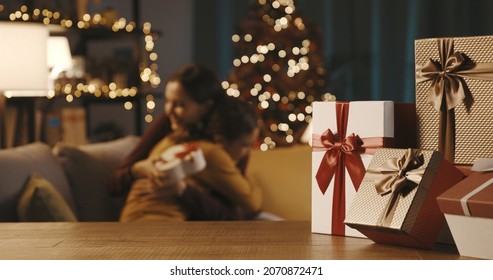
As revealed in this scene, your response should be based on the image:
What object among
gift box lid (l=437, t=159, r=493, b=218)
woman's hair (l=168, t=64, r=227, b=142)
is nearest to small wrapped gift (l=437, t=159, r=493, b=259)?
gift box lid (l=437, t=159, r=493, b=218)

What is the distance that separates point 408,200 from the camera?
3.05ft

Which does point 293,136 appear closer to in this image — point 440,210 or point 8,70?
point 8,70

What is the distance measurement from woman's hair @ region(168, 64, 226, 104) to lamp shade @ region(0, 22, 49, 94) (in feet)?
1.76

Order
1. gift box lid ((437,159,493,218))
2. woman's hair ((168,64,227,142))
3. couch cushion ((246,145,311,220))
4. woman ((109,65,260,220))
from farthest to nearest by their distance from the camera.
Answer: couch cushion ((246,145,311,220)) < woman's hair ((168,64,227,142)) < woman ((109,65,260,220)) < gift box lid ((437,159,493,218))

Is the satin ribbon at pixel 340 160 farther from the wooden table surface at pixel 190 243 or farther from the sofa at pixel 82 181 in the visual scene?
the sofa at pixel 82 181

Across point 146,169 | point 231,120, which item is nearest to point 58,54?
point 231,120

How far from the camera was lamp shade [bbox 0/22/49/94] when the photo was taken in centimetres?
329

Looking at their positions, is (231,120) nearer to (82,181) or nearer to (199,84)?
(199,84)

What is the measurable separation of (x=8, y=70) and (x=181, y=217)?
0.93 metres

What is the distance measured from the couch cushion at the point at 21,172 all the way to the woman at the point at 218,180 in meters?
0.27

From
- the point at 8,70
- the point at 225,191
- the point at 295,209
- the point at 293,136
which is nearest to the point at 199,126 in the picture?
the point at 225,191

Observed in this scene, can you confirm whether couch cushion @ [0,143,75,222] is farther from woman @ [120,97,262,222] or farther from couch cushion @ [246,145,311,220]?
couch cushion @ [246,145,311,220]

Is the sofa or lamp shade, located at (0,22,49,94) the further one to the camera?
lamp shade, located at (0,22,49,94)

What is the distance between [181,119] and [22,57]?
67cm
